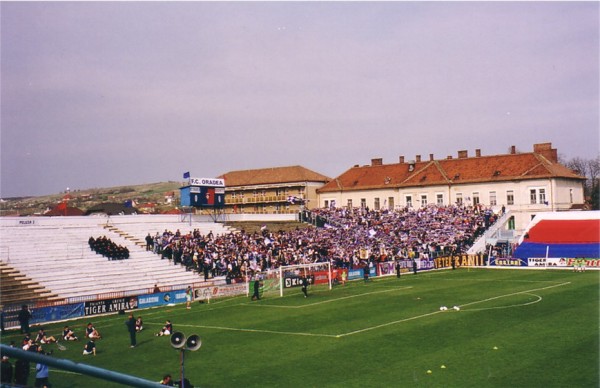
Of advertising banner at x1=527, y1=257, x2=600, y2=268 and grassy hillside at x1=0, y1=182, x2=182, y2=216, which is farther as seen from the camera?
grassy hillside at x1=0, y1=182, x2=182, y2=216

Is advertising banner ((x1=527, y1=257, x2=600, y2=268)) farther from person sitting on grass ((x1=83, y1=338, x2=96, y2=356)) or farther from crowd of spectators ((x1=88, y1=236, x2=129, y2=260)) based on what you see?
person sitting on grass ((x1=83, y1=338, x2=96, y2=356))

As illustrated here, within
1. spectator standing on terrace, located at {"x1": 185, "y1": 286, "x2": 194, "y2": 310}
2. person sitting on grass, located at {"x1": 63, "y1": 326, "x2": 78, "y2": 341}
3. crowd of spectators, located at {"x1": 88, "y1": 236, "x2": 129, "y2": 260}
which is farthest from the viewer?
crowd of spectators, located at {"x1": 88, "y1": 236, "x2": 129, "y2": 260}

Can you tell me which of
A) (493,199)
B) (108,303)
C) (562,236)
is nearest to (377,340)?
(108,303)

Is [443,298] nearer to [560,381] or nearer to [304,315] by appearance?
[304,315]

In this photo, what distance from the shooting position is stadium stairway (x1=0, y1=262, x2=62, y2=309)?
1631 inches

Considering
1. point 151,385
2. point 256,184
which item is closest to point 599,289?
point 151,385

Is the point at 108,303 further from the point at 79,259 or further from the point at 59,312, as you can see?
the point at 79,259

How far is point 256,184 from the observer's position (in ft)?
378

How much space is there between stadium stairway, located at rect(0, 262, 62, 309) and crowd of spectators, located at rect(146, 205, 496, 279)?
44.6 feet

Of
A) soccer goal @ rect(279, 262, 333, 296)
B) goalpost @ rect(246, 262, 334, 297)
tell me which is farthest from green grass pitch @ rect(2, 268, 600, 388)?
soccer goal @ rect(279, 262, 333, 296)

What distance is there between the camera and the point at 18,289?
42.9 meters

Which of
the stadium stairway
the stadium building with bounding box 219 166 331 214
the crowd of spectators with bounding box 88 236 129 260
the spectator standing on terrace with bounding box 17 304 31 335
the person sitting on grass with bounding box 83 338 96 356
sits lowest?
the person sitting on grass with bounding box 83 338 96 356

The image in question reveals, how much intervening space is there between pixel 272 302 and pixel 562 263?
31935 millimetres

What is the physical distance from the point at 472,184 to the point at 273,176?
132 feet
